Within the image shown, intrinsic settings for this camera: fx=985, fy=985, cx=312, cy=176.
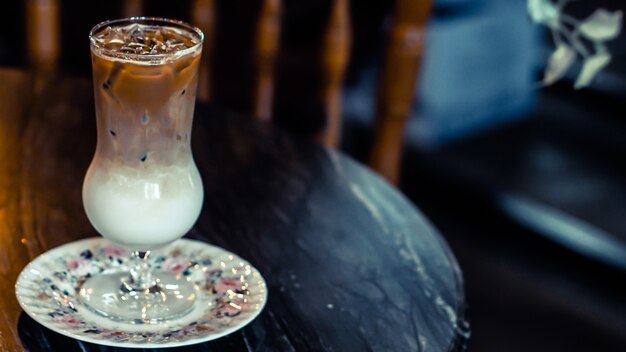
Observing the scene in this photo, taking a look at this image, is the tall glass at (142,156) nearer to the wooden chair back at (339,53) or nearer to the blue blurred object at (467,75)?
the wooden chair back at (339,53)

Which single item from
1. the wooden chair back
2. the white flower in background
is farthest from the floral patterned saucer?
the wooden chair back

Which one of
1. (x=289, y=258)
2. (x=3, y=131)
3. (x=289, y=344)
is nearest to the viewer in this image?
(x=289, y=344)

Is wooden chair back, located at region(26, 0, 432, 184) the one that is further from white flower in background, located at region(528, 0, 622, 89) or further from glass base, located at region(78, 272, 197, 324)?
glass base, located at region(78, 272, 197, 324)

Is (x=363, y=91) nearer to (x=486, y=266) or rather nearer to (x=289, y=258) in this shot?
(x=486, y=266)

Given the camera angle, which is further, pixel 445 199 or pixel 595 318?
pixel 445 199

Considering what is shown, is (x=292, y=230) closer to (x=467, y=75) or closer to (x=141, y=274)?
(x=141, y=274)

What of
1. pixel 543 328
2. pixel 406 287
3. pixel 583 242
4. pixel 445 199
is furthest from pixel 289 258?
pixel 445 199

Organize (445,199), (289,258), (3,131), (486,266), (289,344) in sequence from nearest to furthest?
(289,344)
(289,258)
(3,131)
(486,266)
(445,199)
